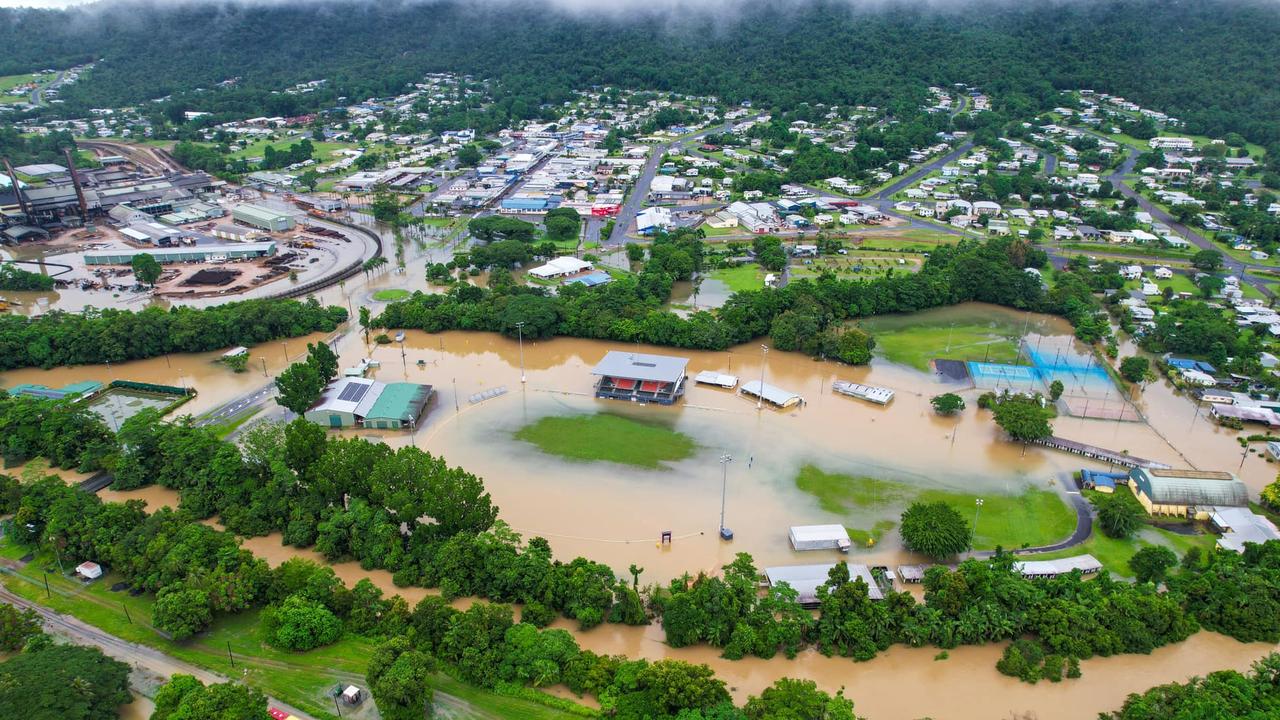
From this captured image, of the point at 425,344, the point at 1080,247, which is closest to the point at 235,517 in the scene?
the point at 425,344

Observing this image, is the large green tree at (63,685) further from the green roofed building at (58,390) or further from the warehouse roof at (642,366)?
the warehouse roof at (642,366)

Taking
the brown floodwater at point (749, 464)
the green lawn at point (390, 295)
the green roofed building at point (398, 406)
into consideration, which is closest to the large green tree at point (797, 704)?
the brown floodwater at point (749, 464)

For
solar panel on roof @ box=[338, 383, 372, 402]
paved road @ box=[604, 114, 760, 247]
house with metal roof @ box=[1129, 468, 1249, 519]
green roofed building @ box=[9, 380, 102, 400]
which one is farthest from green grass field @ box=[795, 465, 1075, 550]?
paved road @ box=[604, 114, 760, 247]

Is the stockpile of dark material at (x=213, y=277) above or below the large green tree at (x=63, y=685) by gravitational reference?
below

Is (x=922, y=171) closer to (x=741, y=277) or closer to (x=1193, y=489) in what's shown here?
(x=741, y=277)

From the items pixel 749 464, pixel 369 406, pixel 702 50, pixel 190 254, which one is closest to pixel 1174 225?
pixel 749 464

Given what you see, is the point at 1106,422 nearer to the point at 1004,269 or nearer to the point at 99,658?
the point at 1004,269

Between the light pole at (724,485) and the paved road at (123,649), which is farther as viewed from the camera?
the light pole at (724,485)
